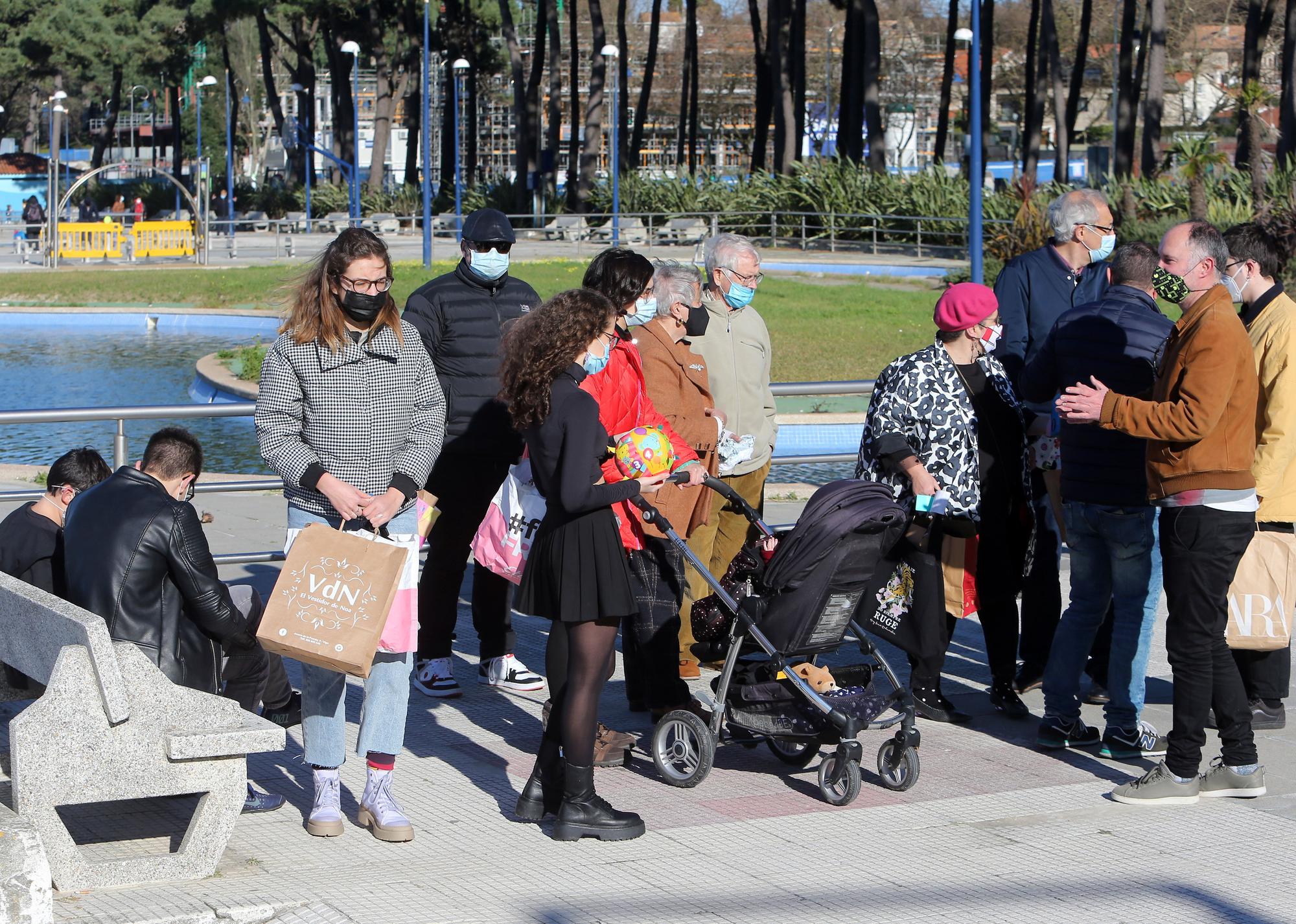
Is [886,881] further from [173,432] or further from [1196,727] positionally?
[173,432]

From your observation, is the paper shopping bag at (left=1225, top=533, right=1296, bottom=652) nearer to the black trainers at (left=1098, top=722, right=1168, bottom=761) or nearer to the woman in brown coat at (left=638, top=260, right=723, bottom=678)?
the black trainers at (left=1098, top=722, right=1168, bottom=761)

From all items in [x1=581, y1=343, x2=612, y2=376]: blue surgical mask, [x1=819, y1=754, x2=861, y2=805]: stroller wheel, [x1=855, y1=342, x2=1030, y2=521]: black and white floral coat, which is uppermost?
[x1=581, y1=343, x2=612, y2=376]: blue surgical mask

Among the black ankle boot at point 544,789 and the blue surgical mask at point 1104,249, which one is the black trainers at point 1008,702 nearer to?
the blue surgical mask at point 1104,249

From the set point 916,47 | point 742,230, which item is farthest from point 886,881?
point 916,47

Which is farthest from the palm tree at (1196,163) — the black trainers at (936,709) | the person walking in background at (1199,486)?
the person walking in background at (1199,486)

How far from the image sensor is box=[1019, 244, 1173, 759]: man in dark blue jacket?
5.73 m

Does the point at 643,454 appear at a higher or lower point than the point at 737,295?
lower

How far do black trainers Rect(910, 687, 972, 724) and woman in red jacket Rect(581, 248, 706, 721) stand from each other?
1.00 metres

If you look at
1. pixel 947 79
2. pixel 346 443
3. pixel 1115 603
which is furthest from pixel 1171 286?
pixel 947 79

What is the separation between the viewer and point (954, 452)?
6.25 meters

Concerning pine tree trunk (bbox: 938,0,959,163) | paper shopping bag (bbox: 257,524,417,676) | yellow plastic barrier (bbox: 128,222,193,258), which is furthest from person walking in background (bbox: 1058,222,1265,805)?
pine tree trunk (bbox: 938,0,959,163)

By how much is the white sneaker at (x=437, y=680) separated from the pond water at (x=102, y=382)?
124 inches

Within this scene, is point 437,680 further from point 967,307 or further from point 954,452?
point 967,307

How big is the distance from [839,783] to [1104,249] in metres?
2.87
